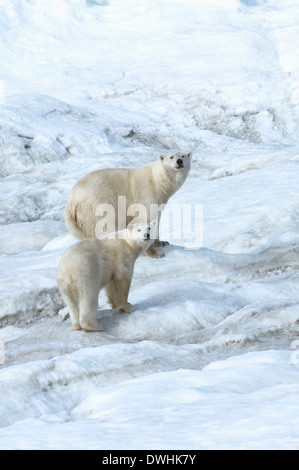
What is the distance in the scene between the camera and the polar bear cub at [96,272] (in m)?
6.62

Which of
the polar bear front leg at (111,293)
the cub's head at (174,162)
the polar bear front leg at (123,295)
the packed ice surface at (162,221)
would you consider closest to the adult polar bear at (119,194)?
the cub's head at (174,162)

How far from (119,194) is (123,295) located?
248 centimetres

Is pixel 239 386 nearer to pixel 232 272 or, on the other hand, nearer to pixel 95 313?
pixel 95 313

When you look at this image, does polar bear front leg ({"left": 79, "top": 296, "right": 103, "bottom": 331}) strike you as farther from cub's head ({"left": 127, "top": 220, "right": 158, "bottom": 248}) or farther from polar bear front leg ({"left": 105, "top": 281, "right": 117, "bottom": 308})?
cub's head ({"left": 127, "top": 220, "right": 158, "bottom": 248})

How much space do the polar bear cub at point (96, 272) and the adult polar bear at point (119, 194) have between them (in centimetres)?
177

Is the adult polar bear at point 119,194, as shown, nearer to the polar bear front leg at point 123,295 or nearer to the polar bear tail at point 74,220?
the polar bear tail at point 74,220

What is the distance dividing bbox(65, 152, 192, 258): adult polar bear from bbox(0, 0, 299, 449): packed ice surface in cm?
66

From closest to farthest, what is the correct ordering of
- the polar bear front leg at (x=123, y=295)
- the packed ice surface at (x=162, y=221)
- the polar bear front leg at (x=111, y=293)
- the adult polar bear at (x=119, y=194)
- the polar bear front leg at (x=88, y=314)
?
the packed ice surface at (x=162, y=221), the polar bear front leg at (x=88, y=314), the polar bear front leg at (x=123, y=295), the polar bear front leg at (x=111, y=293), the adult polar bear at (x=119, y=194)

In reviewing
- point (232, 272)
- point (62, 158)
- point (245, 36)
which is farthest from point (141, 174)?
point (245, 36)

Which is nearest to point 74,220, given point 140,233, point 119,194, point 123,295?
point 119,194

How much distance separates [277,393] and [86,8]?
78.7ft

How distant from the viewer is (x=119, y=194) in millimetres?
9180

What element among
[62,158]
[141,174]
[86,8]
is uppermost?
[86,8]

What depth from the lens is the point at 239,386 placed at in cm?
469
